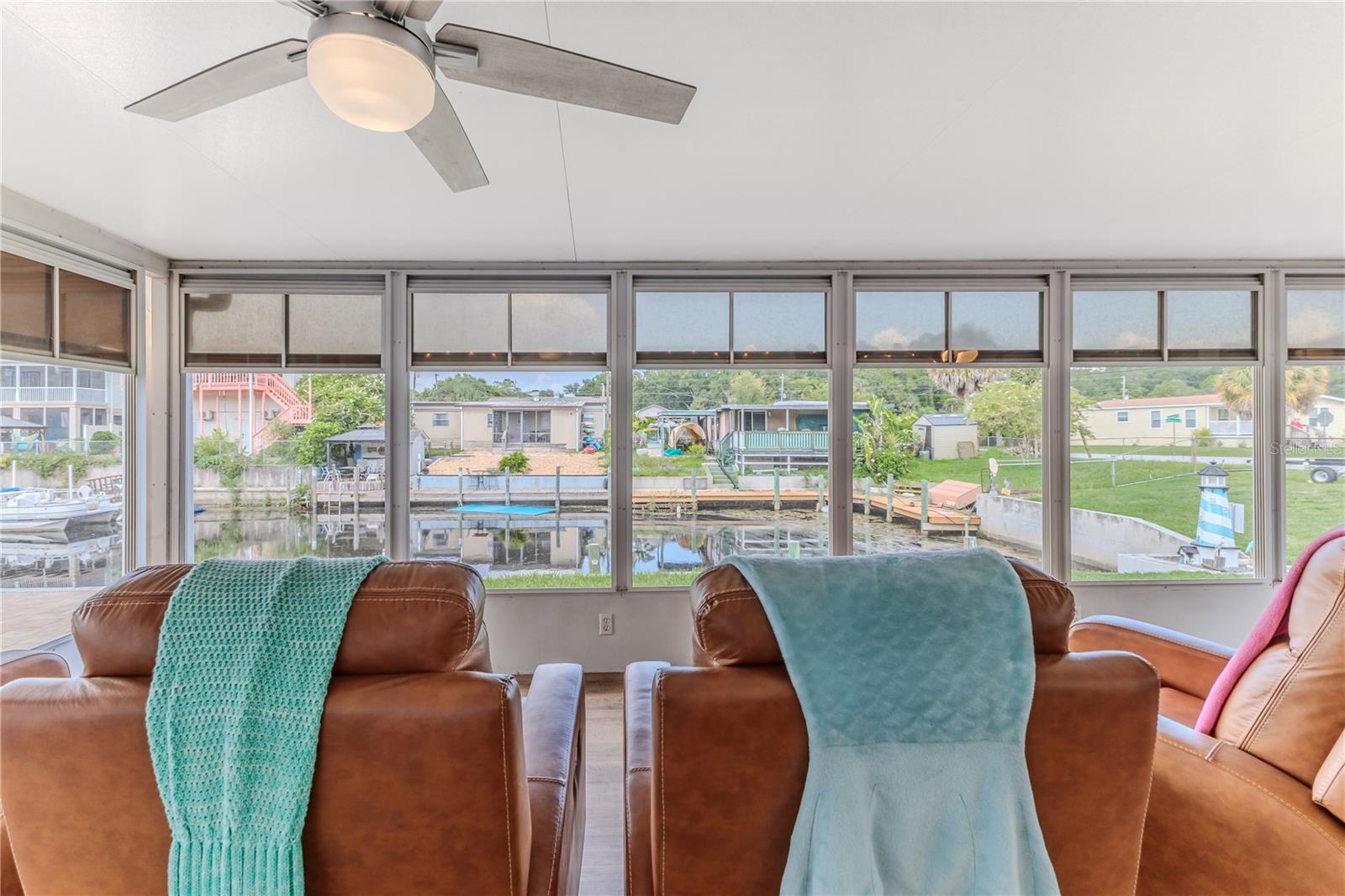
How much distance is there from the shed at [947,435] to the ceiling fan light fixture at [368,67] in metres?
3.30

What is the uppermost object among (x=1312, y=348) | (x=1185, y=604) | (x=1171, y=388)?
(x=1312, y=348)

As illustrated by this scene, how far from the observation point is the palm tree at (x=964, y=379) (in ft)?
11.8

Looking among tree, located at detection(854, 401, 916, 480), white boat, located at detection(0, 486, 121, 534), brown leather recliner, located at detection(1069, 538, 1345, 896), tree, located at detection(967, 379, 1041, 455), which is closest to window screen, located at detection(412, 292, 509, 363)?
white boat, located at detection(0, 486, 121, 534)

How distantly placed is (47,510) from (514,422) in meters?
2.31

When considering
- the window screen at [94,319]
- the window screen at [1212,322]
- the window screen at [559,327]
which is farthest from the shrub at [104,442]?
the window screen at [1212,322]

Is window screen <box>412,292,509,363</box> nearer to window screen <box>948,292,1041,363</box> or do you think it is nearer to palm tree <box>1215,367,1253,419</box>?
window screen <box>948,292,1041,363</box>

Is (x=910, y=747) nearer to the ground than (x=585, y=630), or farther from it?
farther from it

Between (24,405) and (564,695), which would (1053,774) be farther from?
(24,405)

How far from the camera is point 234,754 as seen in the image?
992mm

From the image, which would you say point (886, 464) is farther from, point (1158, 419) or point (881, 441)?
point (1158, 419)

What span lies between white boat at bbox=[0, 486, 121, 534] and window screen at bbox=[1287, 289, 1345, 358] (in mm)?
7189

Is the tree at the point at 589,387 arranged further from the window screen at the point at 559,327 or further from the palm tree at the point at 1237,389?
the palm tree at the point at 1237,389

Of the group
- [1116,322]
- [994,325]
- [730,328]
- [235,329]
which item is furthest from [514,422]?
[1116,322]

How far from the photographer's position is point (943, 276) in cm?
352
